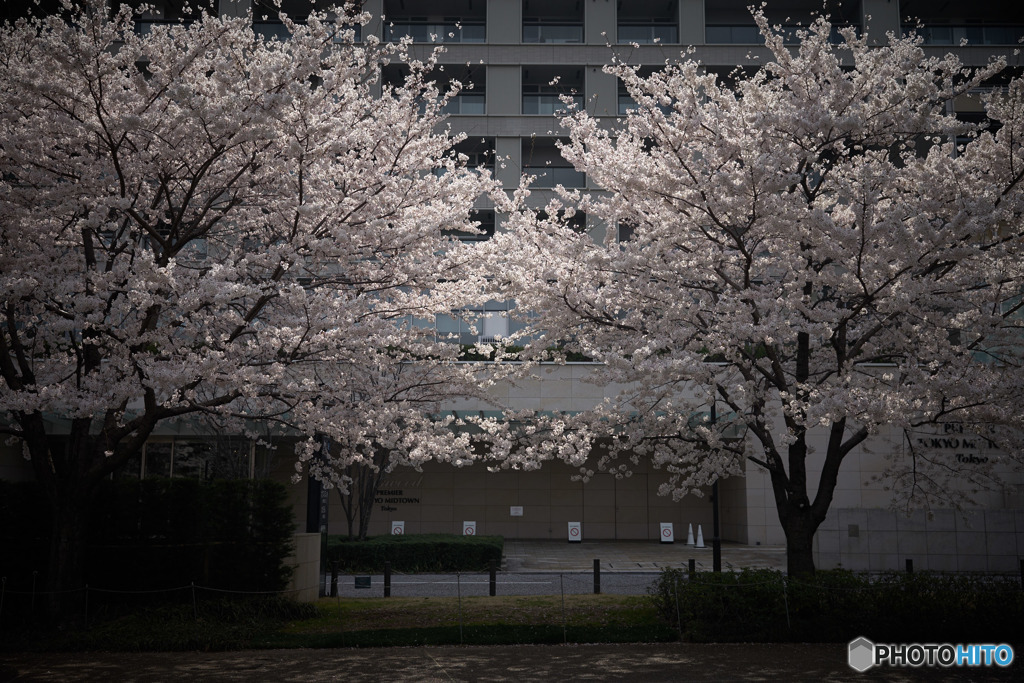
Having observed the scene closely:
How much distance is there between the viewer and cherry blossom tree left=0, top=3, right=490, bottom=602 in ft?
36.6

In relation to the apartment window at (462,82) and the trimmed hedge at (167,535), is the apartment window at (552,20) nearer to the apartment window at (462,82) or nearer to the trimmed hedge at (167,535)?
the apartment window at (462,82)

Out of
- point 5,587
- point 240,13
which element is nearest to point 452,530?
point 5,587

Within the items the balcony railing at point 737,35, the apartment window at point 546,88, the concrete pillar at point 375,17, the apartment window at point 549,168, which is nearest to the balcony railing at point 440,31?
the concrete pillar at point 375,17

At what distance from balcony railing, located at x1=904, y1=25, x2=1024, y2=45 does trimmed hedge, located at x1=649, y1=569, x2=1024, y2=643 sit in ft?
103

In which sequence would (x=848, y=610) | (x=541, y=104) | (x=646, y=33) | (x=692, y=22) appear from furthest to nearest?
(x=646, y=33) → (x=541, y=104) → (x=692, y=22) → (x=848, y=610)

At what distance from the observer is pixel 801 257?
44.8ft

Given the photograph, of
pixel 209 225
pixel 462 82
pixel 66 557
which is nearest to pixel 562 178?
pixel 462 82

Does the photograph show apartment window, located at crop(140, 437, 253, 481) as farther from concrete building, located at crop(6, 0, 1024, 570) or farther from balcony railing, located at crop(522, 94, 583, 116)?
balcony railing, located at crop(522, 94, 583, 116)

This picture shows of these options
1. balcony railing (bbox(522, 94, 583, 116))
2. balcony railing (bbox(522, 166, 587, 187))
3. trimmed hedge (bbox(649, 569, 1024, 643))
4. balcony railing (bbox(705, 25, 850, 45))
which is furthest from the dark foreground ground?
balcony railing (bbox(705, 25, 850, 45))

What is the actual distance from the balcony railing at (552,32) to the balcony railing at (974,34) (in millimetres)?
15631

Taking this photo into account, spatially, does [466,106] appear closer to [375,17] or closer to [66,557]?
[375,17]

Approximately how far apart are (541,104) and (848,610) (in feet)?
95.3

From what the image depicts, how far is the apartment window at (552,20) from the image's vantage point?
37938mm

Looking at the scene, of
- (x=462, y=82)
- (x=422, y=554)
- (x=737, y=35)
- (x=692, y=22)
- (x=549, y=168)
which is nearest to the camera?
(x=422, y=554)
